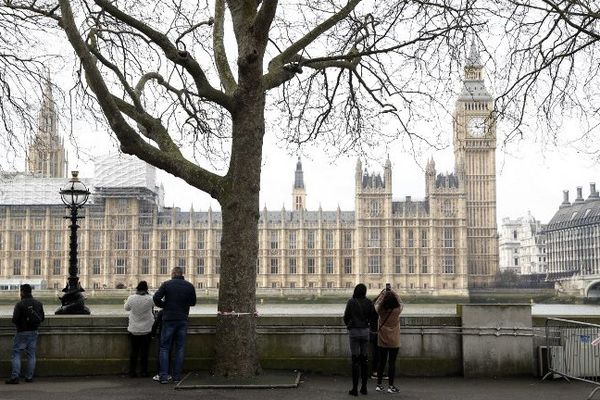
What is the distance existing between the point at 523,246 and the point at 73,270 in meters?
133

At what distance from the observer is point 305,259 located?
85250 millimetres

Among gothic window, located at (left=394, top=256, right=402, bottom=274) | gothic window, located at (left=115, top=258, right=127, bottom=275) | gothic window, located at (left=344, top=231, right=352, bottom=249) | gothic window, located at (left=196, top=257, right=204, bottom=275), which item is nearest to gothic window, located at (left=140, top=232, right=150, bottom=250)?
gothic window, located at (left=115, top=258, right=127, bottom=275)

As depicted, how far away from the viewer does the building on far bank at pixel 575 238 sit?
312ft

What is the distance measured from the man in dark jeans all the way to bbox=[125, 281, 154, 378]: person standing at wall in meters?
0.41

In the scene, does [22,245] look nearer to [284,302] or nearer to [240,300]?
[284,302]

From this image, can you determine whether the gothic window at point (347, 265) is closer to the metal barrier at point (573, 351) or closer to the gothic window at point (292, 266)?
the gothic window at point (292, 266)

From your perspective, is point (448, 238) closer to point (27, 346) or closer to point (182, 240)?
point (182, 240)

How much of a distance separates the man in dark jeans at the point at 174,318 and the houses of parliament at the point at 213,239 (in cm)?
7456

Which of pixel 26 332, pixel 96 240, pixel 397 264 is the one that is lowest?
pixel 26 332

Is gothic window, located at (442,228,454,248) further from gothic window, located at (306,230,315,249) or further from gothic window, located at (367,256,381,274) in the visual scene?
gothic window, located at (306,230,315,249)

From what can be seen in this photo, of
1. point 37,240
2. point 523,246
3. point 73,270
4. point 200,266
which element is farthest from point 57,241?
point 523,246

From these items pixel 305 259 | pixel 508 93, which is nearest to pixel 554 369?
pixel 508 93

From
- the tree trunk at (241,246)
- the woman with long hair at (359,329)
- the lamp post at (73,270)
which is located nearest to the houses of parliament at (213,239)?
the lamp post at (73,270)

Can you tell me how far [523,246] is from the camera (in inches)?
5443
